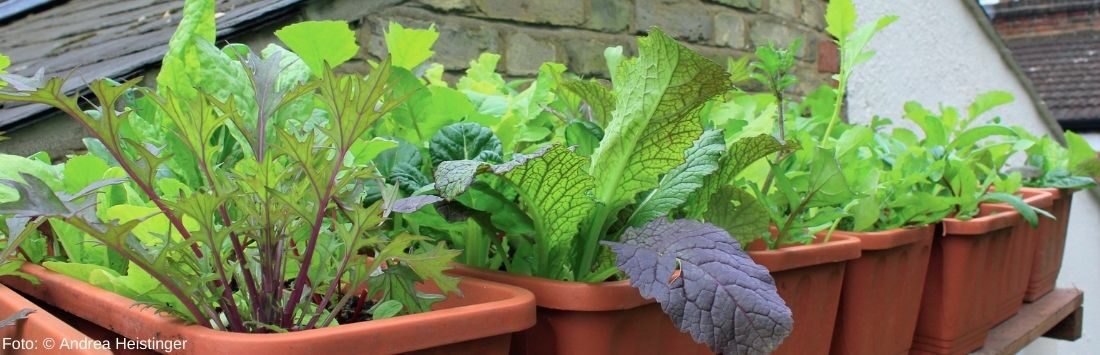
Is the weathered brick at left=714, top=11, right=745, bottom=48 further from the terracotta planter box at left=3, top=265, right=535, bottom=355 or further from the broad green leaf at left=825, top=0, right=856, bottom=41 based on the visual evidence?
the terracotta planter box at left=3, top=265, right=535, bottom=355

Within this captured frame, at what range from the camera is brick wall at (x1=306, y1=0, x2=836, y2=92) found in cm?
150

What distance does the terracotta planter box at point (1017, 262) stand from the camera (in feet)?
4.11

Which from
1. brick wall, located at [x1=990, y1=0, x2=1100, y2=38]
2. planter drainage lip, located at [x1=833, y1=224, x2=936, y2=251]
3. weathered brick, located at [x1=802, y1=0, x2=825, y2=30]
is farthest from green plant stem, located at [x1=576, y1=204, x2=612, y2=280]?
brick wall, located at [x1=990, y1=0, x2=1100, y2=38]

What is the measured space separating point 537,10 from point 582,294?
4.47ft

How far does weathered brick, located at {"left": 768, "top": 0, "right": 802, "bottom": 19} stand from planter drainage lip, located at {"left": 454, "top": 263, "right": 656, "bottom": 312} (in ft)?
6.84

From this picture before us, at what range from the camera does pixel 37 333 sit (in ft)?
1.33

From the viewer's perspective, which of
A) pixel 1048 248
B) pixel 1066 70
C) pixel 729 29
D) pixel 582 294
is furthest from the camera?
pixel 1066 70

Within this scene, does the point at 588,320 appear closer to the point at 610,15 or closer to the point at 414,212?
the point at 414,212

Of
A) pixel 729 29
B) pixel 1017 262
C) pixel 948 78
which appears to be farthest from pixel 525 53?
pixel 948 78

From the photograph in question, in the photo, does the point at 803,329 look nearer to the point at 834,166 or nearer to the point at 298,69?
the point at 834,166

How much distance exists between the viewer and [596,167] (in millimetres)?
529

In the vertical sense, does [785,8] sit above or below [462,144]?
above

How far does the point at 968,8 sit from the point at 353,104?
349cm

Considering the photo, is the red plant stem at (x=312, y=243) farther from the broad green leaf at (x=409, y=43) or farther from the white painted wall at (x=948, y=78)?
the white painted wall at (x=948, y=78)
